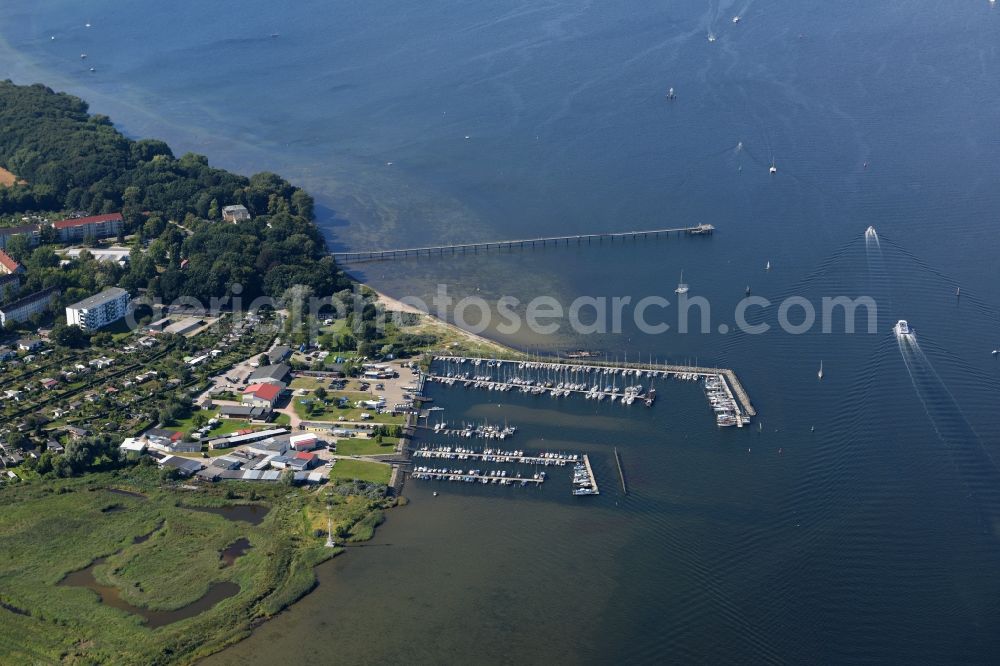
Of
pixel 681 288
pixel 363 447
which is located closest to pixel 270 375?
pixel 363 447

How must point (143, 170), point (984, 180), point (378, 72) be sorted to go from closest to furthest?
point (984, 180), point (143, 170), point (378, 72)

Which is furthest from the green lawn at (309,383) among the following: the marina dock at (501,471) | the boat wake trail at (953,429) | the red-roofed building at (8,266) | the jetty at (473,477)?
the boat wake trail at (953,429)

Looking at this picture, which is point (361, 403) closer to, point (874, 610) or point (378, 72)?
point (874, 610)

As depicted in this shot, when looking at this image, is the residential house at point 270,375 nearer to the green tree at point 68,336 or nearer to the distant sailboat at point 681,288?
the green tree at point 68,336

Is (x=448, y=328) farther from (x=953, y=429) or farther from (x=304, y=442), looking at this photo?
(x=953, y=429)

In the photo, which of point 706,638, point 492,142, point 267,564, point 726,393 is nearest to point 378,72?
point 492,142

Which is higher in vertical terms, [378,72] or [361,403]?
[378,72]

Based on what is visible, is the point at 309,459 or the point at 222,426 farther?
the point at 222,426
